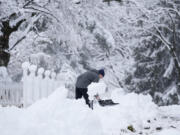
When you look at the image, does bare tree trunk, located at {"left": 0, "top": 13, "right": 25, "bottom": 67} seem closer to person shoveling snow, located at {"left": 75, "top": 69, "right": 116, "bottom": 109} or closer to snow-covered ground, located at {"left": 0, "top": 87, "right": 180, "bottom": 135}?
person shoveling snow, located at {"left": 75, "top": 69, "right": 116, "bottom": 109}

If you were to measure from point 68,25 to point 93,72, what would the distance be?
185 inches

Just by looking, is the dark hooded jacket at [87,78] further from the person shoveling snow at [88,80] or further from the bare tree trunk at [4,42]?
the bare tree trunk at [4,42]

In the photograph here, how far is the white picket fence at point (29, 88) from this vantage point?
10.2 metres

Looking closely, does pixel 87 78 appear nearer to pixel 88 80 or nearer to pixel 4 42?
pixel 88 80

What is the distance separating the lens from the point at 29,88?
10242 millimetres

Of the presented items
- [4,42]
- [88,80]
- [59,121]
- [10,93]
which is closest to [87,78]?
[88,80]

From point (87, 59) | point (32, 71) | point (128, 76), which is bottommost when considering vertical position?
point (128, 76)

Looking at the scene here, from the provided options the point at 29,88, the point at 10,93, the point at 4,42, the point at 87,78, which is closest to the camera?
the point at 87,78

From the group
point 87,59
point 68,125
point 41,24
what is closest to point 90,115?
point 68,125

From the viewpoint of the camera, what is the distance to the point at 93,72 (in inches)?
365

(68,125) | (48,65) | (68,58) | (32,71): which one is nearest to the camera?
(68,125)

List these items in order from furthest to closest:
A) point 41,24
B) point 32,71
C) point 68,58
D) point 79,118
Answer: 1. point 68,58
2. point 41,24
3. point 32,71
4. point 79,118

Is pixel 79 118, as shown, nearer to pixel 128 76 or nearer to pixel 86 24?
pixel 86 24

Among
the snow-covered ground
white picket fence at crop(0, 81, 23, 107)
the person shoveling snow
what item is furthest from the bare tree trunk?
the snow-covered ground
